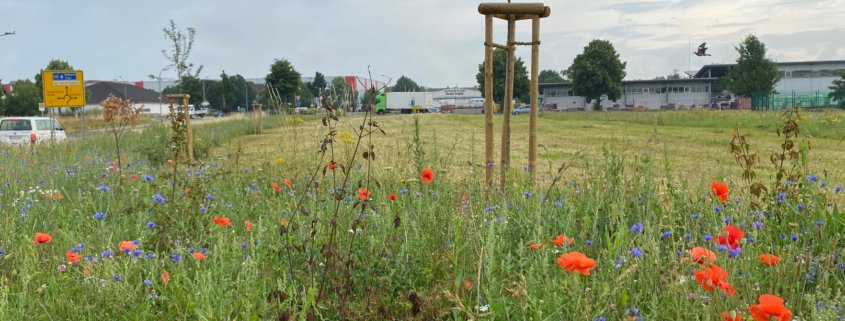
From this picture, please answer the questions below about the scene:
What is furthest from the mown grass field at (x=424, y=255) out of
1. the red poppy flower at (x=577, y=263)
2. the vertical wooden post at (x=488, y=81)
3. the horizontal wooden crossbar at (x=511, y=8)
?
the horizontal wooden crossbar at (x=511, y=8)

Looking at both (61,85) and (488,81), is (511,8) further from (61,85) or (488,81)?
(61,85)

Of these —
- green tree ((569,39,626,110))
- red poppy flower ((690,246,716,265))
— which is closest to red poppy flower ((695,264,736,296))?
red poppy flower ((690,246,716,265))

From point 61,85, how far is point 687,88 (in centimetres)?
7913

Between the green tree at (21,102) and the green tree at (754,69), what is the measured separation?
55.1 metres

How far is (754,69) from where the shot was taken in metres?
52.3

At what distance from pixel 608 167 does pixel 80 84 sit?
1444 centimetres

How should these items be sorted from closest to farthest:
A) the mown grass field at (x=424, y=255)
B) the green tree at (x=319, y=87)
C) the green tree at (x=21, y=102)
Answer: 1. the mown grass field at (x=424, y=255)
2. the green tree at (x=319, y=87)
3. the green tree at (x=21, y=102)

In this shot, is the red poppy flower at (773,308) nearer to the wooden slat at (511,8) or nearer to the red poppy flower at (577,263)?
the red poppy flower at (577,263)

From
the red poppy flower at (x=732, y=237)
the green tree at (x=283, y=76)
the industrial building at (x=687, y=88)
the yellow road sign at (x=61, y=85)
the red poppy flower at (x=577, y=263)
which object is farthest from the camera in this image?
the industrial building at (x=687, y=88)

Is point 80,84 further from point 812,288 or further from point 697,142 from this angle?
point 812,288

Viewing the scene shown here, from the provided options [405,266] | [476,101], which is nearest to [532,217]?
[405,266]

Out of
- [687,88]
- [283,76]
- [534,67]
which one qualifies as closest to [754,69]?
[687,88]

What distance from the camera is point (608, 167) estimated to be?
14.2 ft

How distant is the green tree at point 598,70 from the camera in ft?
215
